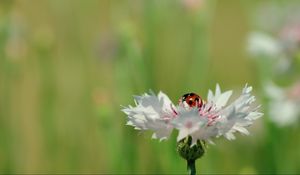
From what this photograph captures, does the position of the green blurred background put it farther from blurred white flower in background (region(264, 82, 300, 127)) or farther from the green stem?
the green stem

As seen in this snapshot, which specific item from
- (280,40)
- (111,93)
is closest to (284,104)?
(280,40)

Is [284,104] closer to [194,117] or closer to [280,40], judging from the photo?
[280,40]

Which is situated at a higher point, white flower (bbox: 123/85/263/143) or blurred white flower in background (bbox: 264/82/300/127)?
blurred white flower in background (bbox: 264/82/300/127)

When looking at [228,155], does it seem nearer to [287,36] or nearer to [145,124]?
[287,36]

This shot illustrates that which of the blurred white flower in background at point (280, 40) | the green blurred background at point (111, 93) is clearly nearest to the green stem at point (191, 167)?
the green blurred background at point (111, 93)

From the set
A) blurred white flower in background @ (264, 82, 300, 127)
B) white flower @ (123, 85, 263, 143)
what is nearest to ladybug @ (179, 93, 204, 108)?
white flower @ (123, 85, 263, 143)

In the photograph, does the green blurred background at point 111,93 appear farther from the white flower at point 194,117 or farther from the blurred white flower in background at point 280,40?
the white flower at point 194,117
